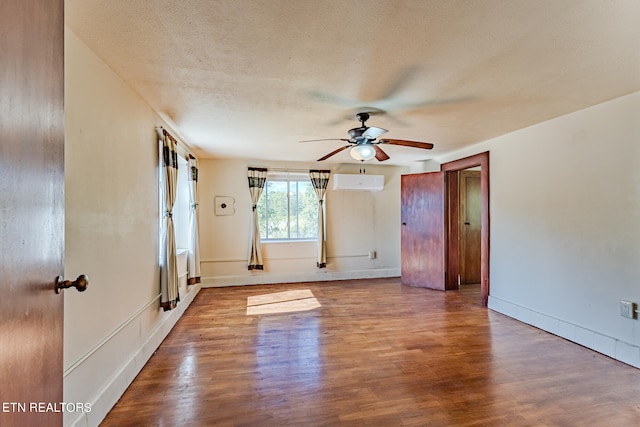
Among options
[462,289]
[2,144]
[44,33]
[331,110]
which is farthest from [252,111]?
[462,289]

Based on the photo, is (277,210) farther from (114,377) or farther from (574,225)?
(574,225)

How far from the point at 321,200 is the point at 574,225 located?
3.57 meters

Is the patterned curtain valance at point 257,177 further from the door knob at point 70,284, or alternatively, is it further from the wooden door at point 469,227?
the door knob at point 70,284

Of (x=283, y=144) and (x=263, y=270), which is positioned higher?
(x=283, y=144)

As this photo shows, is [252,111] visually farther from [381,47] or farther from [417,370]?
[417,370]

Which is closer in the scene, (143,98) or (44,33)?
(44,33)

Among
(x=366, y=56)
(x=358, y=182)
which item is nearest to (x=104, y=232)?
(x=366, y=56)

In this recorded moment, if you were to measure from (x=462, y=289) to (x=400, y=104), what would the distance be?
360 centimetres

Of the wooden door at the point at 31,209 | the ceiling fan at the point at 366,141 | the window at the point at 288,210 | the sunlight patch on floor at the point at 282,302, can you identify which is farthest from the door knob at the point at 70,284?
the window at the point at 288,210

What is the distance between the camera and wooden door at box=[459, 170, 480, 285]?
523 cm

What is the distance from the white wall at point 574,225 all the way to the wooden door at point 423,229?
1014mm

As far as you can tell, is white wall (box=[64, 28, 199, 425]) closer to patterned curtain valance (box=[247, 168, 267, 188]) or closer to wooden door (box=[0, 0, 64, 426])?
wooden door (box=[0, 0, 64, 426])

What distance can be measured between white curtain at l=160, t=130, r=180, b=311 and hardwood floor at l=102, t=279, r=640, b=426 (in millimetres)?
445

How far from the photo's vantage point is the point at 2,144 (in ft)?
2.24
